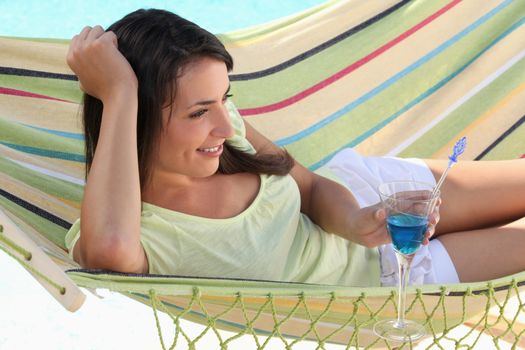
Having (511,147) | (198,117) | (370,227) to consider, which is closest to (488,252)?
(370,227)

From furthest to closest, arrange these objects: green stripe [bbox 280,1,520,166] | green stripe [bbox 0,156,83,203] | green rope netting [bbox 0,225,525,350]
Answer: green stripe [bbox 280,1,520,166] < green stripe [bbox 0,156,83,203] < green rope netting [bbox 0,225,525,350]

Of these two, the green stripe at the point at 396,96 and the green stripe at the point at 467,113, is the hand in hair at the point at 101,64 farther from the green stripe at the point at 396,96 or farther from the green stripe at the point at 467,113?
the green stripe at the point at 467,113

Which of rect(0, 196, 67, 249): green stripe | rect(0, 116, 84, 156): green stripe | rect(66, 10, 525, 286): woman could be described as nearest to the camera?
rect(66, 10, 525, 286): woman

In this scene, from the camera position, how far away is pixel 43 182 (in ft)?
6.19

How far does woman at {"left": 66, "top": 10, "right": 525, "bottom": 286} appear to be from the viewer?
56.9 inches

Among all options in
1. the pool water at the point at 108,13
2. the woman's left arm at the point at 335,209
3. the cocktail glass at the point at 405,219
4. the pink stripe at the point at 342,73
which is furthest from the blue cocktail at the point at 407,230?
the pool water at the point at 108,13

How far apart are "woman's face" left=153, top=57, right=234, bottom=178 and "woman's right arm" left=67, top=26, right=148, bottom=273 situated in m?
0.07

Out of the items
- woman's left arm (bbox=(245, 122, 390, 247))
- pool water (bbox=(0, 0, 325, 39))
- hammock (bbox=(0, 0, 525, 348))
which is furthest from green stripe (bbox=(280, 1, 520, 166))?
pool water (bbox=(0, 0, 325, 39))

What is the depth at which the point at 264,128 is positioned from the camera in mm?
2414

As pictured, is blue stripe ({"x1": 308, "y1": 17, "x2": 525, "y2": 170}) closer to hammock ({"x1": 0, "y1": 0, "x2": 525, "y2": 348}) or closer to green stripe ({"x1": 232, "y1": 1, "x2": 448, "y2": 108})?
hammock ({"x1": 0, "y1": 0, "x2": 525, "y2": 348})

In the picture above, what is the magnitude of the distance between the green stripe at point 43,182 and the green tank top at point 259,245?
29 cm

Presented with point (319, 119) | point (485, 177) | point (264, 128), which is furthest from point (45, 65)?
point (485, 177)

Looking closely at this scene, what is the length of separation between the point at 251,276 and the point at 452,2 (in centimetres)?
142

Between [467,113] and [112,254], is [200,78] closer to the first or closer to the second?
[112,254]
